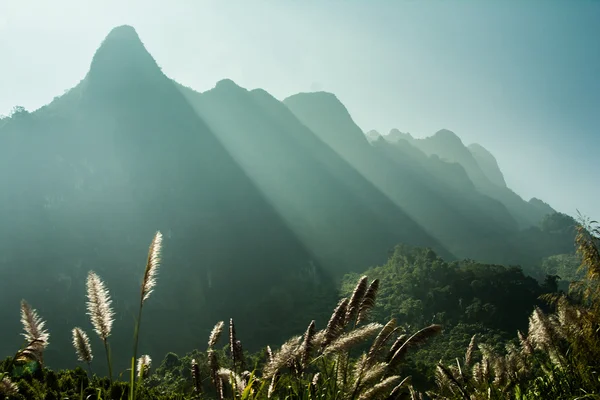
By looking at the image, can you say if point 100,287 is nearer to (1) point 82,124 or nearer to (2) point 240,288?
(2) point 240,288

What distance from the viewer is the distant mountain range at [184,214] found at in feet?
271

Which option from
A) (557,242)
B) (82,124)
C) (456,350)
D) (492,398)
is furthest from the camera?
(557,242)

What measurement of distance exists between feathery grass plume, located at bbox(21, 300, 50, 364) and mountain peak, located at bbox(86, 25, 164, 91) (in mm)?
134295

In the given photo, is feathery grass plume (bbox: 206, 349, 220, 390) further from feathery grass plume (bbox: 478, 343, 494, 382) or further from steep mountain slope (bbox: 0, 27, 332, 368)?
steep mountain slope (bbox: 0, 27, 332, 368)

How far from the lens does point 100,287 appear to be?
2.29 metres

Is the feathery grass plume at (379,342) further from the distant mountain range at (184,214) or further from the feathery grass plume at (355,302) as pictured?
the distant mountain range at (184,214)

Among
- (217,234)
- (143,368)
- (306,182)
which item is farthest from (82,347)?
(306,182)

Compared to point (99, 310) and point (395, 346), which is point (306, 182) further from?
point (99, 310)

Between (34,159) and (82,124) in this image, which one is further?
(82,124)

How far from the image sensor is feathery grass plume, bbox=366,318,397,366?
8.81ft

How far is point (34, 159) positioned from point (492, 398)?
412 ft

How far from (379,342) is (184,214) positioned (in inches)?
4316

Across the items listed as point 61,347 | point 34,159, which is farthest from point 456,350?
point 34,159

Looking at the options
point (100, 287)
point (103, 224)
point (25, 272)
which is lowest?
point (100, 287)
